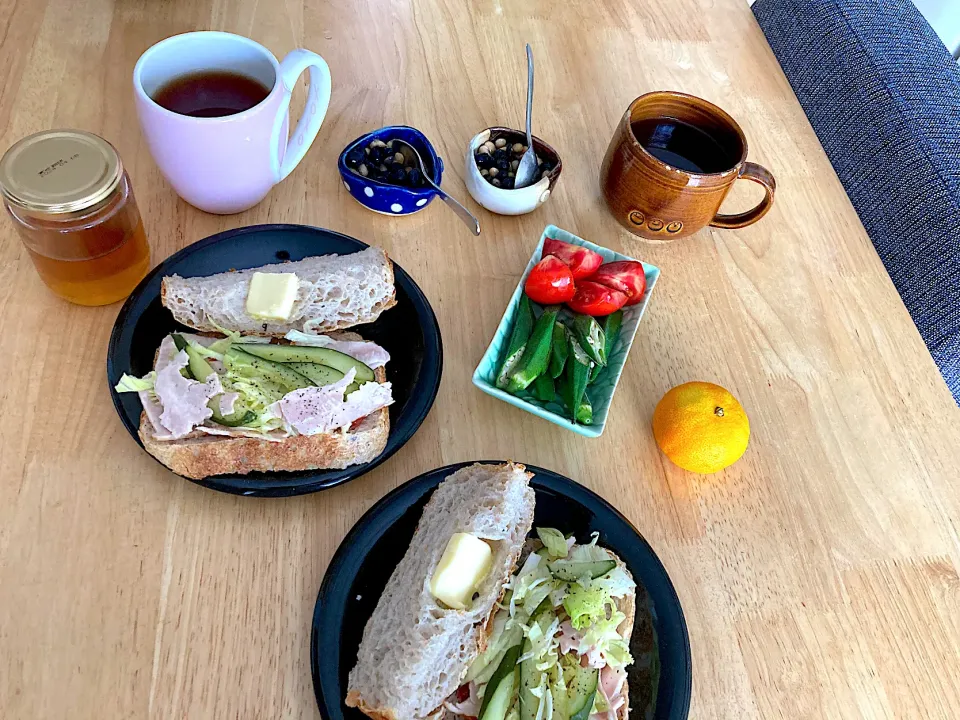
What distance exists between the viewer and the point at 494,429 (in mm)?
1092

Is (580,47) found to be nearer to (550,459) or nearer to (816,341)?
(816,341)

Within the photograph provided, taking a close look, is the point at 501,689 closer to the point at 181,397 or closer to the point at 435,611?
the point at 435,611

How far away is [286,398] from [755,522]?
2.36 ft

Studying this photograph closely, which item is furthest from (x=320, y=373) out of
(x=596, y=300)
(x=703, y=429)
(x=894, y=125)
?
(x=894, y=125)

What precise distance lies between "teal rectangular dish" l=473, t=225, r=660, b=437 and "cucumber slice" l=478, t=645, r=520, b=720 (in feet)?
1.08

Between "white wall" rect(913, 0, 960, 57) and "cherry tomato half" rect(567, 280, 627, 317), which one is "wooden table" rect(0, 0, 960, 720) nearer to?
"cherry tomato half" rect(567, 280, 627, 317)

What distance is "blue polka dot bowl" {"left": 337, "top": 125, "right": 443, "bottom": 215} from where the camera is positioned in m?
1.19

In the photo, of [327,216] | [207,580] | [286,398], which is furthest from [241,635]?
[327,216]

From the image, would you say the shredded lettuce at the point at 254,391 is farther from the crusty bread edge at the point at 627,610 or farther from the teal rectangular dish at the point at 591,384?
the crusty bread edge at the point at 627,610

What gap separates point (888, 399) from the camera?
47.4 inches

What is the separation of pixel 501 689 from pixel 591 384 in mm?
470

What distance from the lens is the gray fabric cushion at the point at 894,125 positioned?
1.55 m

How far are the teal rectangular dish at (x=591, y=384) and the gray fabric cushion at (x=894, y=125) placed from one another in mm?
801

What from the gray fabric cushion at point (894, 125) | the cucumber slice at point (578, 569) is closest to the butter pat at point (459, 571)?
the cucumber slice at point (578, 569)
